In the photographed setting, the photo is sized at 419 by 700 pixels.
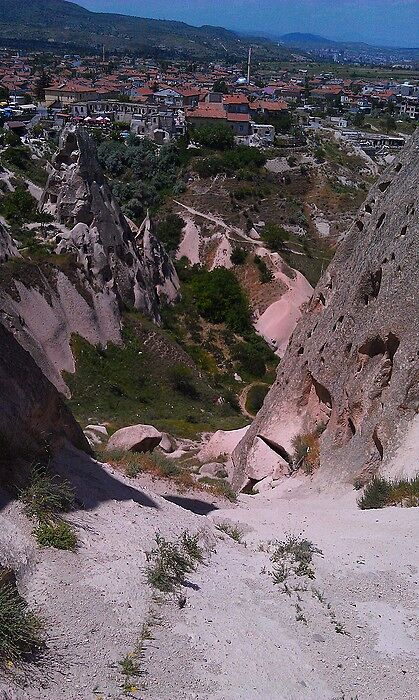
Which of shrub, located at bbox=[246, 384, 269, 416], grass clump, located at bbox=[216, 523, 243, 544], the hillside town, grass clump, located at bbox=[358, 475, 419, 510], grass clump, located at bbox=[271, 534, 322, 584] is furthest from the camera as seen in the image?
the hillside town

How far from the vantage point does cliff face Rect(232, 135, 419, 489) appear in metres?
11.9

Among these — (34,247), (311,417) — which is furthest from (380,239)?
(34,247)

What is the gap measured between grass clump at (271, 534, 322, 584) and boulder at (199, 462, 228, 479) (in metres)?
9.02

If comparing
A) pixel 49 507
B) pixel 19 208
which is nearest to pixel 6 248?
pixel 19 208

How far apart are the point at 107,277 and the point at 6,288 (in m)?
5.12

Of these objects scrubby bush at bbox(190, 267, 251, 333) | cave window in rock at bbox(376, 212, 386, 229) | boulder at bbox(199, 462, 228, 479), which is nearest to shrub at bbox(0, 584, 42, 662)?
cave window in rock at bbox(376, 212, 386, 229)

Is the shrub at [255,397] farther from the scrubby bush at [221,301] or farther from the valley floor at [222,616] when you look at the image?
the valley floor at [222,616]

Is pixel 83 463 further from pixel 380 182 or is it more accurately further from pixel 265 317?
pixel 265 317

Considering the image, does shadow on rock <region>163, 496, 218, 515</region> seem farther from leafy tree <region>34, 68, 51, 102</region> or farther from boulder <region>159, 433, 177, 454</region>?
leafy tree <region>34, 68, 51, 102</region>

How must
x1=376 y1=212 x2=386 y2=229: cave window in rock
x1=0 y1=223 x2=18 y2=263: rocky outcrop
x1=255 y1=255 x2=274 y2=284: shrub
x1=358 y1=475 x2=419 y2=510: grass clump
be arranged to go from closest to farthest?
x1=358 y1=475 x2=419 y2=510: grass clump → x1=376 y1=212 x2=386 y2=229: cave window in rock → x1=0 y1=223 x2=18 y2=263: rocky outcrop → x1=255 y1=255 x2=274 y2=284: shrub

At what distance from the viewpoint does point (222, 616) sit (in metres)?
6.29

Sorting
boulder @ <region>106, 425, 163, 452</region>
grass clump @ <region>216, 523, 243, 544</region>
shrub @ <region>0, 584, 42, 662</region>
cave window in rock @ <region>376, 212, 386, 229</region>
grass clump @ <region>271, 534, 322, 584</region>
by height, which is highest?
cave window in rock @ <region>376, 212, 386, 229</region>

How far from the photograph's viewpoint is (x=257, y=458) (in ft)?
51.2

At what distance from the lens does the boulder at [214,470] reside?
1714cm
